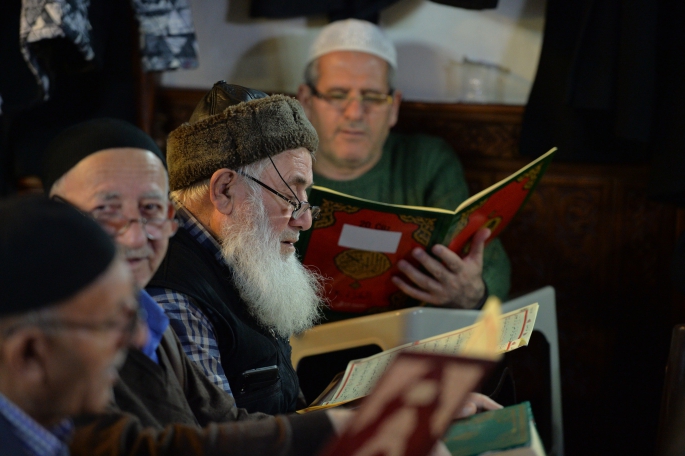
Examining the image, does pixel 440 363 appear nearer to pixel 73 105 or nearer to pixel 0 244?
pixel 0 244

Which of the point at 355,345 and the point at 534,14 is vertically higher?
the point at 534,14

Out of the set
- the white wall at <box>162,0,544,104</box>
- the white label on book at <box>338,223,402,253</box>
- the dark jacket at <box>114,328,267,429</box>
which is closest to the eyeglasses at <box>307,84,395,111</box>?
the white wall at <box>162,0,544,104</box>

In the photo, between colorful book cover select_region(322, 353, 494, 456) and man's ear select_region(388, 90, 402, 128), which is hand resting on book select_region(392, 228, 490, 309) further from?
colorful book cover select_region(322, 353, 494, 456)

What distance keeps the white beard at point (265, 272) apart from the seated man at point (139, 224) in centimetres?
35

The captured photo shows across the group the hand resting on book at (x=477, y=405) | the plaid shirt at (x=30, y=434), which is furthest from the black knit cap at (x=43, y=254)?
the hand resting on book at (x=477, y=405)

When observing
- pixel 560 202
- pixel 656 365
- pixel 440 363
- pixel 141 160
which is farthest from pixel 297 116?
pixel 656 365

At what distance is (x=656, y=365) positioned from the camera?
10.3 feet

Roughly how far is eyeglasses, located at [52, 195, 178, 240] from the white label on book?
31.9 inches

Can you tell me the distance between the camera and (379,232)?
6.99 feet

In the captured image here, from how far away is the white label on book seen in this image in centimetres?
212

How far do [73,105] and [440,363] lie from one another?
2334 mm

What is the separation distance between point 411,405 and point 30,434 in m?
0.44

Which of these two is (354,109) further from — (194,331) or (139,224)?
(139,224)

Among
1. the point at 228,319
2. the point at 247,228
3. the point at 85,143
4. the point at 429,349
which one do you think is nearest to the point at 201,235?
the point at 247,228
